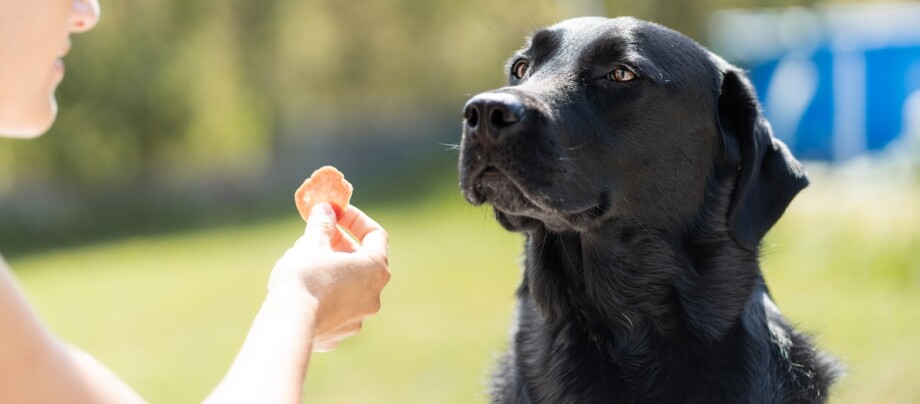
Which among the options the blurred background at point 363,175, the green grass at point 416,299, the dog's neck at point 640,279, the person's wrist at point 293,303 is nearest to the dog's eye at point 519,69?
the dog's neck at point 640,279

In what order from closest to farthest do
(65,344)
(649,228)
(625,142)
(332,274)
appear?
(65,344), (332,274), (625,142), (649,228)

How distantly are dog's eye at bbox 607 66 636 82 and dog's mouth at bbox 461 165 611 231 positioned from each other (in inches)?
13.0

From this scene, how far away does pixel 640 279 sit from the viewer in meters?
3.12

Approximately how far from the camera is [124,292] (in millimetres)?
8484

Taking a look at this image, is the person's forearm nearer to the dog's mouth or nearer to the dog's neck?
the dog's mouth

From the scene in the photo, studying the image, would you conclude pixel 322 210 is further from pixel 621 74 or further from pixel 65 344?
pixel 621 74

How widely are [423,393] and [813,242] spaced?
3488 mm

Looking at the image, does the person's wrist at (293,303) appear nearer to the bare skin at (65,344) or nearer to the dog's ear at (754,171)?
the bare skin at (65,344)

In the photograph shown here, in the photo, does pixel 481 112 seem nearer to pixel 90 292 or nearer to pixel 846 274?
pixel 846 274

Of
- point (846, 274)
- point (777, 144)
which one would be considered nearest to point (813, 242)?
point (846, 274)

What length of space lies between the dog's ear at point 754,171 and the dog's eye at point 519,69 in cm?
61

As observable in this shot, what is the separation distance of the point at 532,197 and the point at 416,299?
5194mm

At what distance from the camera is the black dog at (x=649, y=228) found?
9.52 feet

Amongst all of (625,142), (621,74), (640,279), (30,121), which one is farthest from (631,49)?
(30,121)
